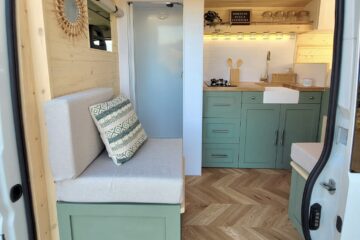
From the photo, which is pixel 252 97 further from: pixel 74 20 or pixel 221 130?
pixel 74 20

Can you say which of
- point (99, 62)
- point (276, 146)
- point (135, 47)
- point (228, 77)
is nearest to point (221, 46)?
point (228, 77)

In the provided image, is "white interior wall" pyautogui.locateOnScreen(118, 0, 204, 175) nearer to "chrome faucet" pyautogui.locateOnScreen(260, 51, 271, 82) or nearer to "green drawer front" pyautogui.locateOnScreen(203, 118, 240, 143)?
"green drawer front" pyautogui.locateOnScreen(203, 118, 240, 143)

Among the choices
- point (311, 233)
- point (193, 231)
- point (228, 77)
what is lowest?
point (193, 231)

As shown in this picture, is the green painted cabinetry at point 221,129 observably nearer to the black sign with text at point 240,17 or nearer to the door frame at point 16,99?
the black sign with text at point 240,17

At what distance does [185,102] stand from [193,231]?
1.31m

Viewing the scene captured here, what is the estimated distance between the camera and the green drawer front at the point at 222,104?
9.80ft

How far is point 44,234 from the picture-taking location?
149 centimetres

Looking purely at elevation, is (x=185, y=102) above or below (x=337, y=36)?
below

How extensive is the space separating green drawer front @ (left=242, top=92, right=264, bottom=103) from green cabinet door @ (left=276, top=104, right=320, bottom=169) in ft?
0.91

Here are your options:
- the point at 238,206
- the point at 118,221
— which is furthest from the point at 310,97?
the point at 118,221

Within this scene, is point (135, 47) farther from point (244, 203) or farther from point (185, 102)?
point (244, 203)

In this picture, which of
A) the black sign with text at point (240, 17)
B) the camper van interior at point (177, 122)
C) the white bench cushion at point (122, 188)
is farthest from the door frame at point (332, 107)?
the black sign with text at point (240, 17)

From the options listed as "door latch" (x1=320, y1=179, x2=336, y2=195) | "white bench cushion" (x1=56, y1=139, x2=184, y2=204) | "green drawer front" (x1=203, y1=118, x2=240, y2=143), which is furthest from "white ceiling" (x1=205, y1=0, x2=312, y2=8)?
"door latch" (x1=320, y1=179, x2=336, y2=195)

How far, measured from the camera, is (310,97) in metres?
2.99
